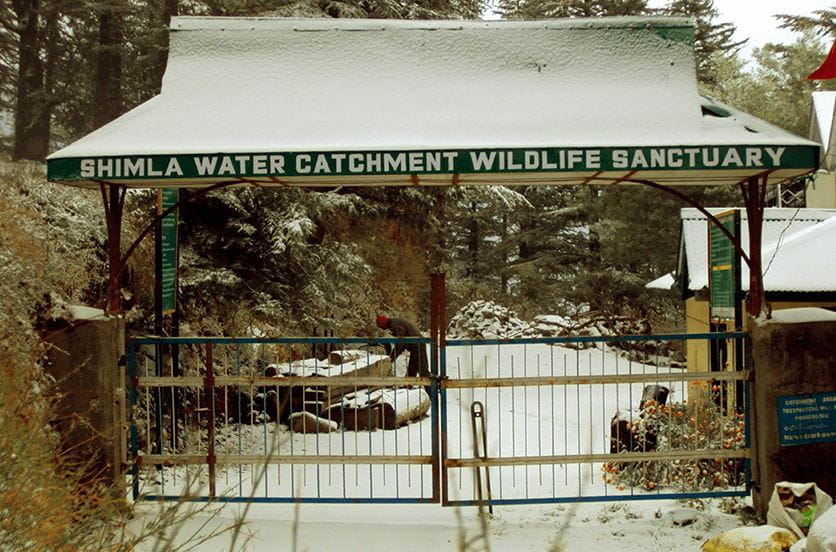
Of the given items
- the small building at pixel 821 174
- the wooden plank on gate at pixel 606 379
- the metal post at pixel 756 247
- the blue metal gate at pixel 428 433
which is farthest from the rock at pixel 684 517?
the small building at pixel 821 174

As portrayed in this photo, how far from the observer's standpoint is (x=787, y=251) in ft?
43.4

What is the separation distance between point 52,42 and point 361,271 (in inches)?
786

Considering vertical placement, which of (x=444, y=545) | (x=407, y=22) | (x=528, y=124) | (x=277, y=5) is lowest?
(x=444, y=545)

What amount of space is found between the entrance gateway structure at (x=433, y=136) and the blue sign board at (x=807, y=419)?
433 mm

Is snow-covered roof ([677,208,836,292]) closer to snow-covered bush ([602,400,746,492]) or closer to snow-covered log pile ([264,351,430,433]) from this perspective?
snow-covered bush ([602,400,746,492])

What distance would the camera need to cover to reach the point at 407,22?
27.7ft

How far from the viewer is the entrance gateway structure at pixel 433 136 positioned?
6742mm

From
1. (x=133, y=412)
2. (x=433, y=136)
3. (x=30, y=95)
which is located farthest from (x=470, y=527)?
(x=30, y=95)

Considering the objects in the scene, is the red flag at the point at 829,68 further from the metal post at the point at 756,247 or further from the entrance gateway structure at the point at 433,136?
the metal post at the point at 756,247

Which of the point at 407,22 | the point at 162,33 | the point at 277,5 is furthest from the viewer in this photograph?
the point at 162,33

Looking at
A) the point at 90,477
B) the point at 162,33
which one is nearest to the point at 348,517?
the point at 90,477

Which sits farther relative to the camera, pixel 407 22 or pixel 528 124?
pixel 407 22

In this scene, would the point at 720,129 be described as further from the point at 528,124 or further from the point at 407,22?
the point at 407,22

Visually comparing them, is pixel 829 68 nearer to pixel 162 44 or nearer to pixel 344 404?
pixel 344 404
